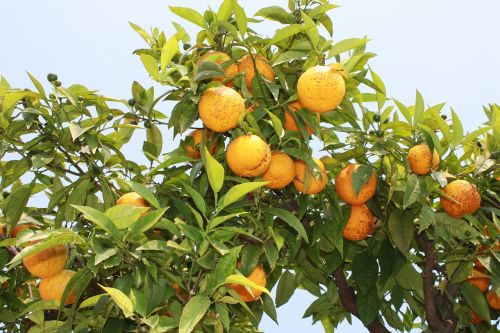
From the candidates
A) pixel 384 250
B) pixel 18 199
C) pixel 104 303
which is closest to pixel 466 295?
pixel 384 250

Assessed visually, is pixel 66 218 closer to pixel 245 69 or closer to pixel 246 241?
pixel 246 241

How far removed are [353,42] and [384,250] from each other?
706 millimetres

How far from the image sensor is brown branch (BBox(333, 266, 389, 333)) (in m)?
2.61

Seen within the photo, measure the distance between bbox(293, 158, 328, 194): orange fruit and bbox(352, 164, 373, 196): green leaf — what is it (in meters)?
0.09

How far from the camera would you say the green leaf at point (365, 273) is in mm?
2398

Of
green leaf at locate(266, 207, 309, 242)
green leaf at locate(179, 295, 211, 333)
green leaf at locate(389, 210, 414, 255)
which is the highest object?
green leaf at locate(179, 295, 211, 333)

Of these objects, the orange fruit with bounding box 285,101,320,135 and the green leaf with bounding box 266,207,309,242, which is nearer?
the green leaf with bounding box 266,207,309,242

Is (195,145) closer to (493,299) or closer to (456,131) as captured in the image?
(456,131)

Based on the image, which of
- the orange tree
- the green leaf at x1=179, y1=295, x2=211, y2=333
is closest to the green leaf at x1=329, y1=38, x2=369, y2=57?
the orange tree

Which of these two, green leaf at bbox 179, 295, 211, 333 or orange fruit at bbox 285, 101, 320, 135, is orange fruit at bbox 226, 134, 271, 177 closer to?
orange fruit at bbox 285, 101, 320, 135

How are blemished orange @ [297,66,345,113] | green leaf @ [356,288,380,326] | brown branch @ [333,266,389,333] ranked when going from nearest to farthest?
1. blemished orange @ [297,66,345,113]
2. green leaf @ [356,288,380,326]
3. brown branch @ [333,266,389,333]

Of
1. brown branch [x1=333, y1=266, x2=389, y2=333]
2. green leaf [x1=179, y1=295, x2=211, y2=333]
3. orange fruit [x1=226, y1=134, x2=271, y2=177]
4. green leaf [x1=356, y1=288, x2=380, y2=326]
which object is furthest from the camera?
brown branch [x1=333, y1=266, x2=389, y2=333]

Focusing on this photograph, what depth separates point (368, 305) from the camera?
250cm

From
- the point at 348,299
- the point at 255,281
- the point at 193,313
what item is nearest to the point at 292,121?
the point at 255,281
